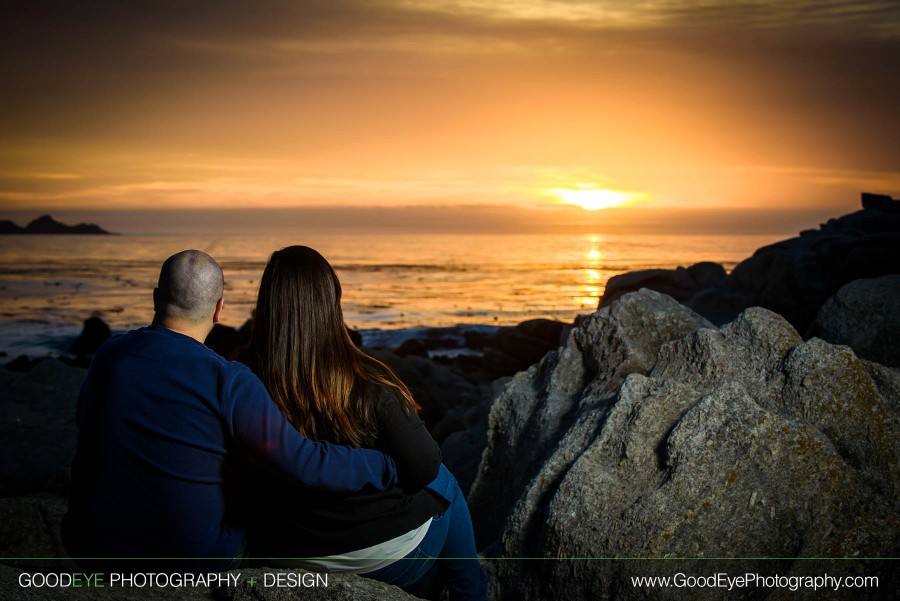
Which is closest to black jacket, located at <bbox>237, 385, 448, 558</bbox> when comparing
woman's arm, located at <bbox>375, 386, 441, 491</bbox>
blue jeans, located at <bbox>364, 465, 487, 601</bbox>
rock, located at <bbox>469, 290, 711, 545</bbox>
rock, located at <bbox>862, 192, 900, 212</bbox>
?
woman's arm, located at <bbox>375, 386, 441, 491</bbox>

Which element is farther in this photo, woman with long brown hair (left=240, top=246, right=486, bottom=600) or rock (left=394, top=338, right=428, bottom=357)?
rock (left=394, top=338, right=428, bottom=357)

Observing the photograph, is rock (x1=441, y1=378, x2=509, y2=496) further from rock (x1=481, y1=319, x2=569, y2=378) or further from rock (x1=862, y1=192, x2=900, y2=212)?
rock (x1=862, y1=192, x2=900, y2=212)

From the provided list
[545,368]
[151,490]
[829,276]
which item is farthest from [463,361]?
[151,490]

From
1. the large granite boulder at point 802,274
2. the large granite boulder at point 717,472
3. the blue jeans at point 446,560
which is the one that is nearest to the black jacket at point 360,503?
the blue jeans at point 446,560

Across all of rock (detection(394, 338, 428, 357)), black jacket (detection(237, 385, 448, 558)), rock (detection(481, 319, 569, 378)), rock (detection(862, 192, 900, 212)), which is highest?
rock (detection(862, 192, 900, 212))

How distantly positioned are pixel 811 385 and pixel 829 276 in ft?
27.8

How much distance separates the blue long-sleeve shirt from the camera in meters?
3.16

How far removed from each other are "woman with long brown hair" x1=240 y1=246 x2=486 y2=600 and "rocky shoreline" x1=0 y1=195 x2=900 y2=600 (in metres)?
0.28

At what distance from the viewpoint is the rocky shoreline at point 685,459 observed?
3.87m

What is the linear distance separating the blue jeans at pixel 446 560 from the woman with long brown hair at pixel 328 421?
0.12m

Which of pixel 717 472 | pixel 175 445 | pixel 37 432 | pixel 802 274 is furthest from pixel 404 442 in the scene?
pixel 802 274

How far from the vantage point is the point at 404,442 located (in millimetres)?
3488

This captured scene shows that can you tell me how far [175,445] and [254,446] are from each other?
1.28 ft

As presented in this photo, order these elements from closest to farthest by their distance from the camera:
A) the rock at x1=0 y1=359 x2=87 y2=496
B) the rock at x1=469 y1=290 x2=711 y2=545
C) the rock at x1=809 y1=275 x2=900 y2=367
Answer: the rock at x1=469 y1=290 x2=711 y2=545, the rock at x1=809 y1=275 x2=900 y2=367, the rock at x1=0 y1=359 x2=87 y2=496
